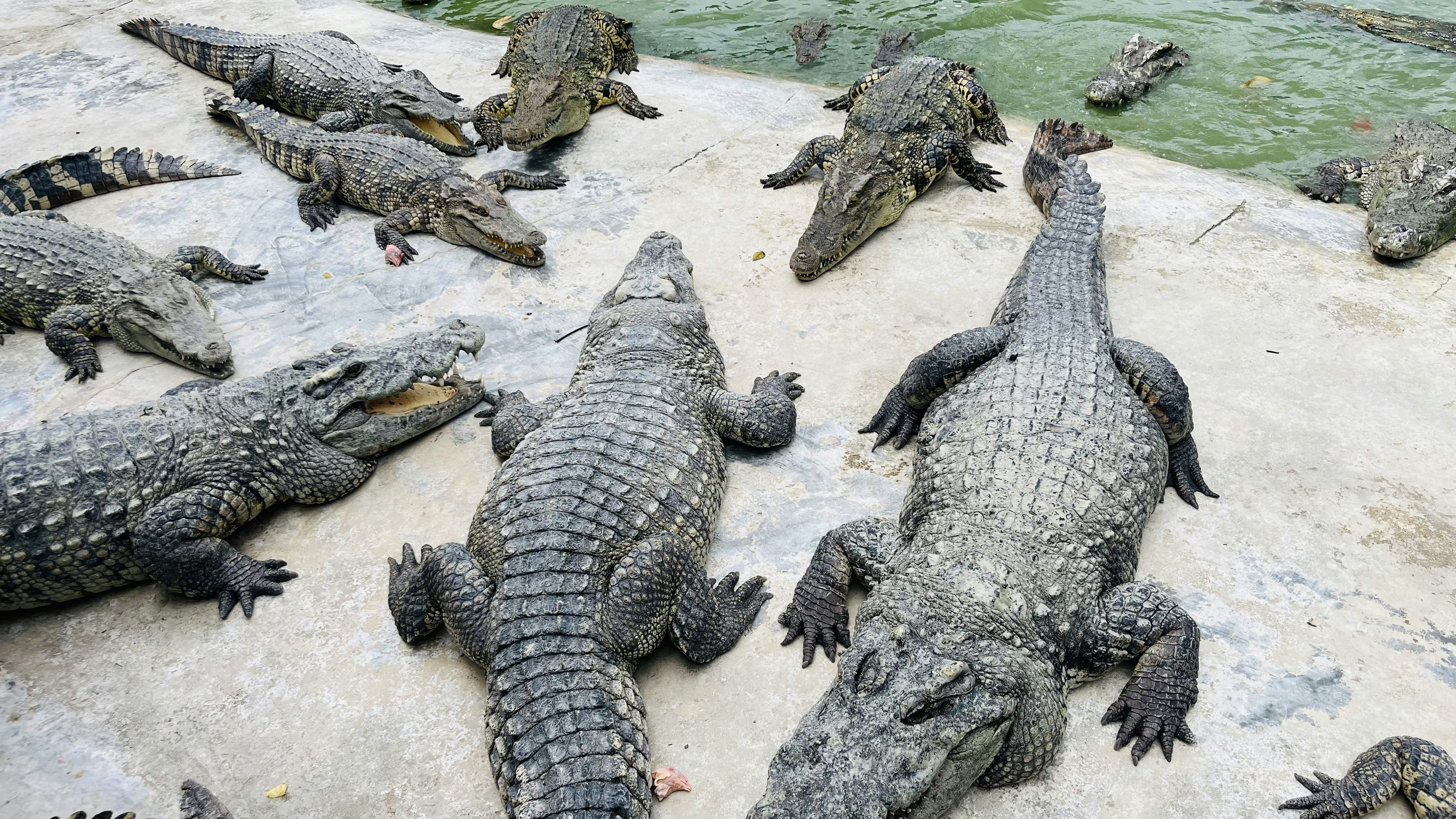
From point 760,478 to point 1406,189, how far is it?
15.5 feet

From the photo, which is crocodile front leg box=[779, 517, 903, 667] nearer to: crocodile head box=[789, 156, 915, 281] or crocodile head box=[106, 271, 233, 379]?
crocodile head box=[789, 156, 915, 281]

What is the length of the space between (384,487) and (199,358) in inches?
56.7

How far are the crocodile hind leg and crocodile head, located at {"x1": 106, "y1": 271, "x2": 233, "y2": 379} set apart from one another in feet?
15.2

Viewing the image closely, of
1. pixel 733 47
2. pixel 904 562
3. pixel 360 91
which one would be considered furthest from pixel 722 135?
pixel 904 562

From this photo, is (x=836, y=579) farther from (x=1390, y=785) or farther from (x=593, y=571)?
(x=1390, y=785)

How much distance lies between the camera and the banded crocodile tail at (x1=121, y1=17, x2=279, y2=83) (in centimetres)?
797

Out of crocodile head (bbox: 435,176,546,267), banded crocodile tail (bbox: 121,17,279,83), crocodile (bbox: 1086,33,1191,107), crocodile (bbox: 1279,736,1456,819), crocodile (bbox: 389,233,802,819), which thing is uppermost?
banded crocodile tail (bbox: 121,17,279,83)

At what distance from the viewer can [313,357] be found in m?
4.39

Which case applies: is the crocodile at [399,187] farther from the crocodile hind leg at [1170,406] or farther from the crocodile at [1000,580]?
the crocodile hind leg at [1170,406]

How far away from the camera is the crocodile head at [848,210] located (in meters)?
5.55

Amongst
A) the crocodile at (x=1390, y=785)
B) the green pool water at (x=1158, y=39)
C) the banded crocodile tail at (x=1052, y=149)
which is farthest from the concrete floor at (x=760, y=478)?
the green pool water at (x=1158, y=39)

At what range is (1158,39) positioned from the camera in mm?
8648

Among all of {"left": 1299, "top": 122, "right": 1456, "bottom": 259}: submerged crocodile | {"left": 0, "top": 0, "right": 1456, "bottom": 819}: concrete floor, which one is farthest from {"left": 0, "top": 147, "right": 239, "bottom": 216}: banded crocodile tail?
{"left": 1299, "top": 122, "right": 1456, "bottom": 259}: submerged crocodile

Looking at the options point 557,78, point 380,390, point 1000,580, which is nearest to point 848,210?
point 557,78
